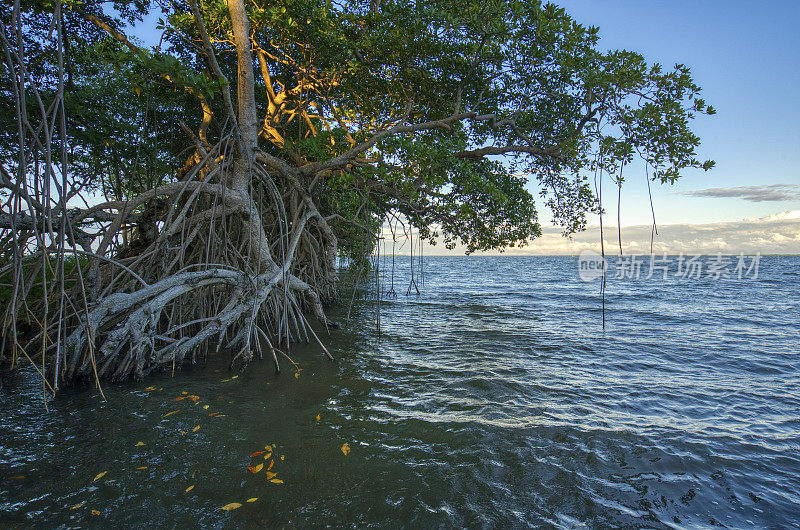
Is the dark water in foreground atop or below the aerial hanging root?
below

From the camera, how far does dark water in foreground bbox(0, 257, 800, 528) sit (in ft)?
8.86

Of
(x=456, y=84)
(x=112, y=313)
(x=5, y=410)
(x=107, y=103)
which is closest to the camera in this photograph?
(x=5, y=410)

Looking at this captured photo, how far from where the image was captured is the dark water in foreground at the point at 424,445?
106 inches

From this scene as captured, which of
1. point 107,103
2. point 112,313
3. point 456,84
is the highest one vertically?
point 107,103

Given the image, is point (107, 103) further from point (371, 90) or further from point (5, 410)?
point (5, 410)

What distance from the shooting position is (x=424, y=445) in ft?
11.9

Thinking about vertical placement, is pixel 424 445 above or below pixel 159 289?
below

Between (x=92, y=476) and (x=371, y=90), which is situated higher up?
(x=371, y=90)

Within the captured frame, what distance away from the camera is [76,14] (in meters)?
6.82

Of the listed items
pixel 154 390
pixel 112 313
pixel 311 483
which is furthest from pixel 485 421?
pixel 112 313

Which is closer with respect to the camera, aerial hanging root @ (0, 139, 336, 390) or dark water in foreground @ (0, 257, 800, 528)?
dark water in foreground @ (0, 257, 800, 528)

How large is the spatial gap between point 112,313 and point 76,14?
5.70m

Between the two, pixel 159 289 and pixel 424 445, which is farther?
pixel 159 289

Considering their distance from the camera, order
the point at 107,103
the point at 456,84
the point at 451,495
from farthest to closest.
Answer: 1. the point at 107,103
2. the point at 456,84
3. the point at 451,495
